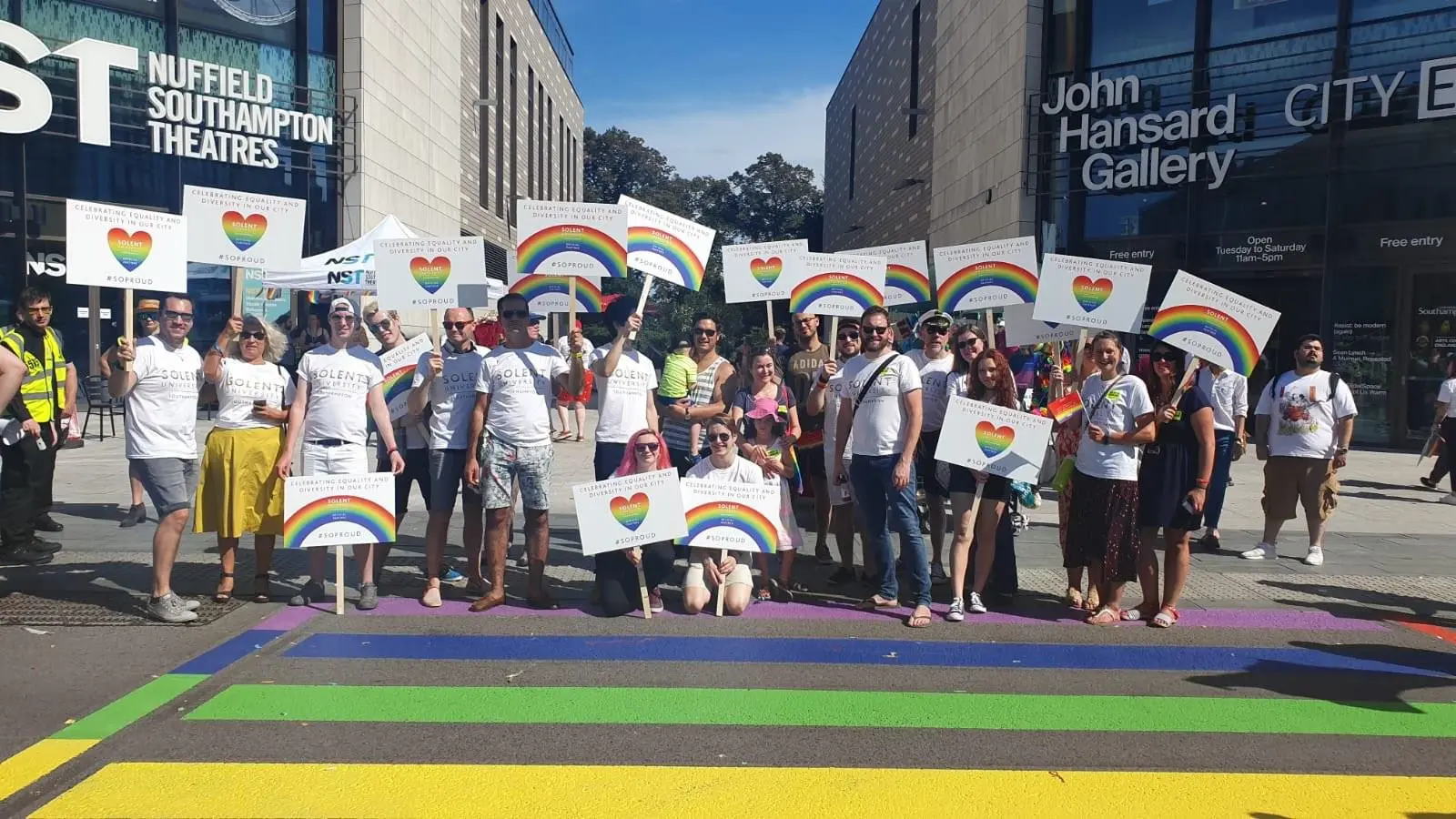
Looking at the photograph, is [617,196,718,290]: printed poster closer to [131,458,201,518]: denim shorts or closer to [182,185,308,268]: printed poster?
[182,185,308,268]: printed poster

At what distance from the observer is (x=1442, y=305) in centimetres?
1630

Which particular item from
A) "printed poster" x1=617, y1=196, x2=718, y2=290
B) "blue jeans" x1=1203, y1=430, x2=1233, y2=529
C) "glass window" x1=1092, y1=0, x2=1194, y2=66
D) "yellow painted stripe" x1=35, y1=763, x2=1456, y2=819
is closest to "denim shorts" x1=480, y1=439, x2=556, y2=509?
"printed poster" x1=617, y1=196, x2=718, y2=290

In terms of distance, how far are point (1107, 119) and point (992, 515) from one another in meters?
14.0

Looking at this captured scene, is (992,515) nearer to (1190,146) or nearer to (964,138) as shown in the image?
(1190,146)

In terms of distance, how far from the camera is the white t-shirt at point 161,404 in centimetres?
630

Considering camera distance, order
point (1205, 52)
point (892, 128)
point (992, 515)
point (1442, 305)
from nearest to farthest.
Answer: point (992, 515) < point (1442, 305) < point (1205, 52) < point (892, 128)

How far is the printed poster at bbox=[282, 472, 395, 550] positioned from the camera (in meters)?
6.31

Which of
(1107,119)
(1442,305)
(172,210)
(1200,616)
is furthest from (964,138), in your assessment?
(1200,616)

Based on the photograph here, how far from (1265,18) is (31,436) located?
58.6ft

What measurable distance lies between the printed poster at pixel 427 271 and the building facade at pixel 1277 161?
13.8m

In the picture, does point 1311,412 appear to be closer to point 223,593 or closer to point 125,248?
point 223,593

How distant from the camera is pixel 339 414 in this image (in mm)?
6504

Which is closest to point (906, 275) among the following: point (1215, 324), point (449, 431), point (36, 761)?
point (1215, 324)

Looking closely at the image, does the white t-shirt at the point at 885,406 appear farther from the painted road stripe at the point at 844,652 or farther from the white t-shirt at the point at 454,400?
the white t-shirt at the point at 454,400
